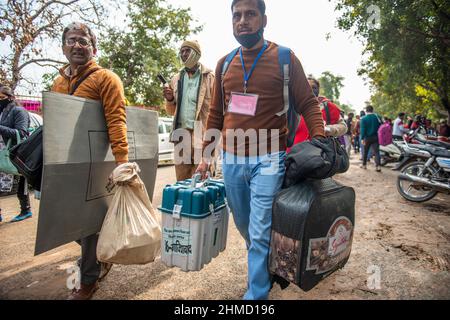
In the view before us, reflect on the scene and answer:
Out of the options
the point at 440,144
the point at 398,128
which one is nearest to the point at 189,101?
the point at 440,144

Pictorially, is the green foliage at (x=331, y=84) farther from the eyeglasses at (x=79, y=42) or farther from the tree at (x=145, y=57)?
the eyeglasses at (x=79, y=42)

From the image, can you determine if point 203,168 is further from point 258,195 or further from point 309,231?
point 309,231

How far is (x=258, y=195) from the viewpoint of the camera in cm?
194

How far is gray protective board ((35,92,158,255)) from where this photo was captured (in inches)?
69.5

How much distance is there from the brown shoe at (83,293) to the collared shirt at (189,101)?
1.70 meters

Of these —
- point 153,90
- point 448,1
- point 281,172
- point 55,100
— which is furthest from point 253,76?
point 153,90

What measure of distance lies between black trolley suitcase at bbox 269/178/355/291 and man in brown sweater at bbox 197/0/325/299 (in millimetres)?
126

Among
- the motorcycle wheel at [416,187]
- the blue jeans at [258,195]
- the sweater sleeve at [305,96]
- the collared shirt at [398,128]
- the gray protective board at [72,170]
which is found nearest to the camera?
the gray protective board at [72,170]

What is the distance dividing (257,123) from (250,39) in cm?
→ 60

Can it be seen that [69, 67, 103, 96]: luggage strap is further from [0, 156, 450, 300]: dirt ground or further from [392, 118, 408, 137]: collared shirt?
[392, 118, 408, 137]: collared shirt

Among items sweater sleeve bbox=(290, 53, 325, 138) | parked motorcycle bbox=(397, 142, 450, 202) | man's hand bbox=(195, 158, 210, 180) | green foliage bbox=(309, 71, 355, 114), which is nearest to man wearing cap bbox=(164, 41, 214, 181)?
man's hand bbox=(195, 158, 210, 180)

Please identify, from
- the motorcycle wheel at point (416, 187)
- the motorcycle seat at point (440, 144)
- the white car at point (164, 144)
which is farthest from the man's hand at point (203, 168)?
the white car at point (164, 144)

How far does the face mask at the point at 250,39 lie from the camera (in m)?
2.06

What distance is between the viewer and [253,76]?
6.72ft
